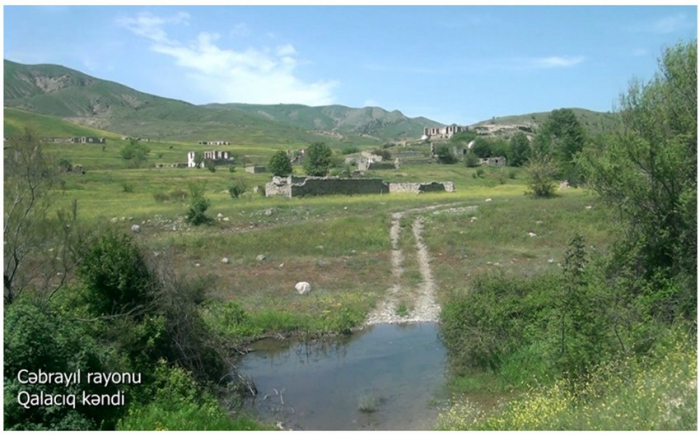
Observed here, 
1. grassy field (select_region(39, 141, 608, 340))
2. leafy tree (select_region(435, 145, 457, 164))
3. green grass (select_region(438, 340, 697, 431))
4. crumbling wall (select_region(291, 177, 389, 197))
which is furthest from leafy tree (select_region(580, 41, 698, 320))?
leafy tree (select_region(435, 145, 457, 164))

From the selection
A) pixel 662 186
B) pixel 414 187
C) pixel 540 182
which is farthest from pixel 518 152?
pixel 662 186

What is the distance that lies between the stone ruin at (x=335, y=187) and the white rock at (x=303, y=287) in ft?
66.5

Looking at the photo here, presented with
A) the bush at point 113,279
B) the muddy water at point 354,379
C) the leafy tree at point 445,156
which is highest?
the leafy tree at point 445,156

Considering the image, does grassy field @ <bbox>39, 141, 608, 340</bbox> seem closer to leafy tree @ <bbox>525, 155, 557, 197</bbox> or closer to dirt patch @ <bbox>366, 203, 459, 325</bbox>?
dirt patch @ <bbox>366, 203, 459, 325</bbox>

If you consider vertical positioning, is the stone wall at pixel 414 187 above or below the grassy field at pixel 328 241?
above

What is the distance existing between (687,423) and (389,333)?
11440mm

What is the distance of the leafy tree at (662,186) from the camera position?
41.1ft

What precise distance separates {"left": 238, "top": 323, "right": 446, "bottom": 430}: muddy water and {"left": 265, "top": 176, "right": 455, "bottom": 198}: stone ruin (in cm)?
2517

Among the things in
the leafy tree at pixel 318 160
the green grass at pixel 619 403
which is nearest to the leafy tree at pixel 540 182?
the leafy tree at pixel 318 160

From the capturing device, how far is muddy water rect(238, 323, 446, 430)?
11602mm

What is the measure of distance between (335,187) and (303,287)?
2315 cm

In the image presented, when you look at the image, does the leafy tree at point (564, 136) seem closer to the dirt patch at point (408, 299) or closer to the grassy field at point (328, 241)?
the grassy field at point (328, 241)

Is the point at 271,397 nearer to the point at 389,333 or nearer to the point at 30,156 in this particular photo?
the point at 389,333

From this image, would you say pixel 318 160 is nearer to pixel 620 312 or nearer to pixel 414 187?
pixel 414 187
